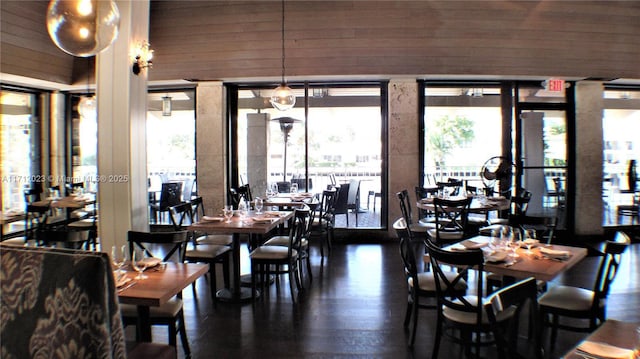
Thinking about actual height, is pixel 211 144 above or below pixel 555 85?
below

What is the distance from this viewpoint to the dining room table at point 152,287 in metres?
2.19

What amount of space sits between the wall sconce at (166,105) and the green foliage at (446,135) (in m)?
5.15

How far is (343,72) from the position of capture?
6.77 meters

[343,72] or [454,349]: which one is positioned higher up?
[343,72]

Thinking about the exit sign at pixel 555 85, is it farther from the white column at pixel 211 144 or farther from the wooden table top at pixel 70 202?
the wooden table top at pixel 70 202

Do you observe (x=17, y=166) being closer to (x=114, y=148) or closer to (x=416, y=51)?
(x=114, y=148)

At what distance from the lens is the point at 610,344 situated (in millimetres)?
1660

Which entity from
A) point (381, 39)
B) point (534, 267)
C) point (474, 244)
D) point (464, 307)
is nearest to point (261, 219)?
point (474, 244)

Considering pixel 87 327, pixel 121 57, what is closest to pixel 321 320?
pixel 87 327

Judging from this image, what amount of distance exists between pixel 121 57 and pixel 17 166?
495cm

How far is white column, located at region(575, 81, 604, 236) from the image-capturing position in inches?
291

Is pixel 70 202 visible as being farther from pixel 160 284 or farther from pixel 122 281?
pixel 160 284

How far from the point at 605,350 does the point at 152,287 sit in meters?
2.26

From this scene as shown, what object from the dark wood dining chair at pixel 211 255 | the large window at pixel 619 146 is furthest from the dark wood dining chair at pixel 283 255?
the large window at pixel 619 146
